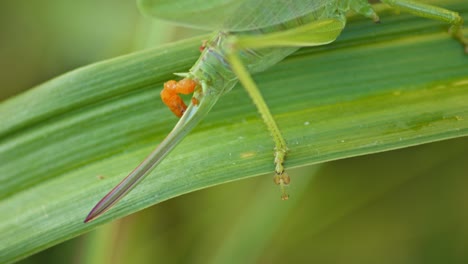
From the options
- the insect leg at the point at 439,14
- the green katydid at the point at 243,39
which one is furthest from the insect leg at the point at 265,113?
the insect leg at the point at 439,14

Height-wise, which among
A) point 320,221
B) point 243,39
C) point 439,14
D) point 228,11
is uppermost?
point 439,14

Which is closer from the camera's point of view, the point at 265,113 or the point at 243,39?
the point at 243,39

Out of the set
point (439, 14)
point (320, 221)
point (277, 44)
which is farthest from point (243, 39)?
point (320, 221)

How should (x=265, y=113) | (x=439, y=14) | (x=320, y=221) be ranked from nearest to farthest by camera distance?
1. (x=265, y=113)
2. (x=439, y=14)
3. (x=320, y=221)

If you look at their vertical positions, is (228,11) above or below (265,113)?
above

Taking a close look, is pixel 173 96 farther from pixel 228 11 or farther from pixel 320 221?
pixel 320 221

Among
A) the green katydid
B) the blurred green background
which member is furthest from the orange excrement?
the blurred green background
